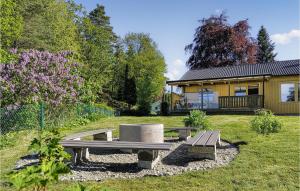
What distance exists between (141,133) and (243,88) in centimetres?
1597

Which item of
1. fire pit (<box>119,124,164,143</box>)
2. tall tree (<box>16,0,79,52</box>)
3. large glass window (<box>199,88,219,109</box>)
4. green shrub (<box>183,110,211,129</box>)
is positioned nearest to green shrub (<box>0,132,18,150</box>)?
fire pit (<box>119,124,164,143</box>)

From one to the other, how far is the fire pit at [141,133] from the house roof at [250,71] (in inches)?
551

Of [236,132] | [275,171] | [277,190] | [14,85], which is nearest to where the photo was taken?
[277,190]

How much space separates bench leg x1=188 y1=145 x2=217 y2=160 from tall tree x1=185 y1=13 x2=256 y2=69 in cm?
2961

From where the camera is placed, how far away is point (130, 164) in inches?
288

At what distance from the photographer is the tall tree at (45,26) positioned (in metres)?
23.5

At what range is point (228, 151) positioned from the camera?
8.18 metres

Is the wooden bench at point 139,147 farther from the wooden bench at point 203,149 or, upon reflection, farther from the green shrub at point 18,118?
the green shrub at point 18,118

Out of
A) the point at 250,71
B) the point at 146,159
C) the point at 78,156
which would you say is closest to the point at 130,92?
the point at 250,71

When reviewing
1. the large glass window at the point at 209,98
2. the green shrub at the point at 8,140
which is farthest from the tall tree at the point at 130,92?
the green shrub at the point at 8,140

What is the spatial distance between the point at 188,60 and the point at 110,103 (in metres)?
11.0

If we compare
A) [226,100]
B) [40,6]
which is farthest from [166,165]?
[40,6]

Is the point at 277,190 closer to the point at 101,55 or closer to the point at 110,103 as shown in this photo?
the point at 101,55

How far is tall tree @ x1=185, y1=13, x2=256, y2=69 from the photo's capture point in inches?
1405
